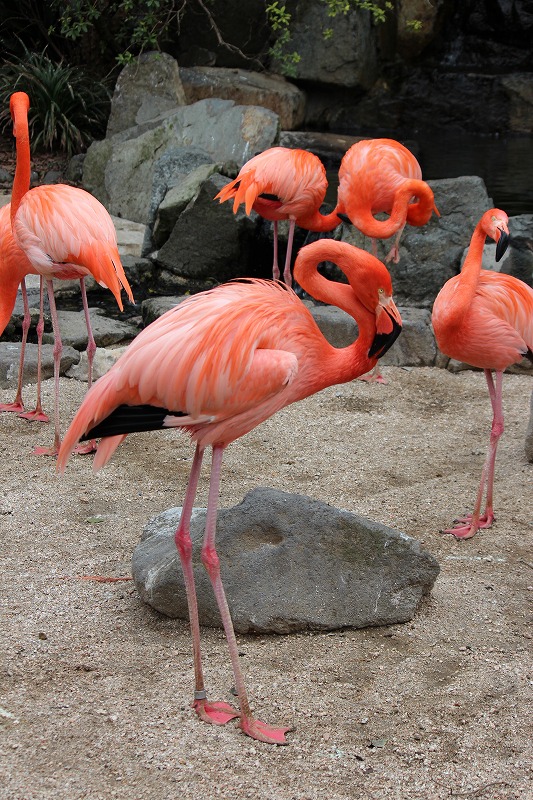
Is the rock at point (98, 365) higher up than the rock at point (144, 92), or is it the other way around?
the rock at point (144, 92)

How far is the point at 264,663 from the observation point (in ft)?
9.97

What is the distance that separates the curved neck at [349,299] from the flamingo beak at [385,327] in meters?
0.03

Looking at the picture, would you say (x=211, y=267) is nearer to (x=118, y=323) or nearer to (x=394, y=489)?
(x=118, y=323)

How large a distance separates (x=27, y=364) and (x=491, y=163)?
9.10 metres

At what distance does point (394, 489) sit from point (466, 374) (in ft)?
6.87

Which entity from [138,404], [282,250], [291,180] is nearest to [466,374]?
[291,180]

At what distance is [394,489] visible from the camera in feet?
14.8

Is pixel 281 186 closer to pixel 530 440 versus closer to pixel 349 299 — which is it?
pixel 530 440

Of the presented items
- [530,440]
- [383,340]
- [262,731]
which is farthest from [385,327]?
[530,440]

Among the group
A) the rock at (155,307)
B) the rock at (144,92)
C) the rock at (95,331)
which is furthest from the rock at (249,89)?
the rock at (95,331)

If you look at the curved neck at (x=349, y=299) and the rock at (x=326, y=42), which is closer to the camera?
the curved neck at (x=349, y=299)

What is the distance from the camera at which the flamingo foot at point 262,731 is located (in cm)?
263

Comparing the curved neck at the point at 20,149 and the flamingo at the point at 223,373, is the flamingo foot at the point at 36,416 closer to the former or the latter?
the curved neck at the point at 20,149

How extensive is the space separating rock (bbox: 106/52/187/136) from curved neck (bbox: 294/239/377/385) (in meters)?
8.99
